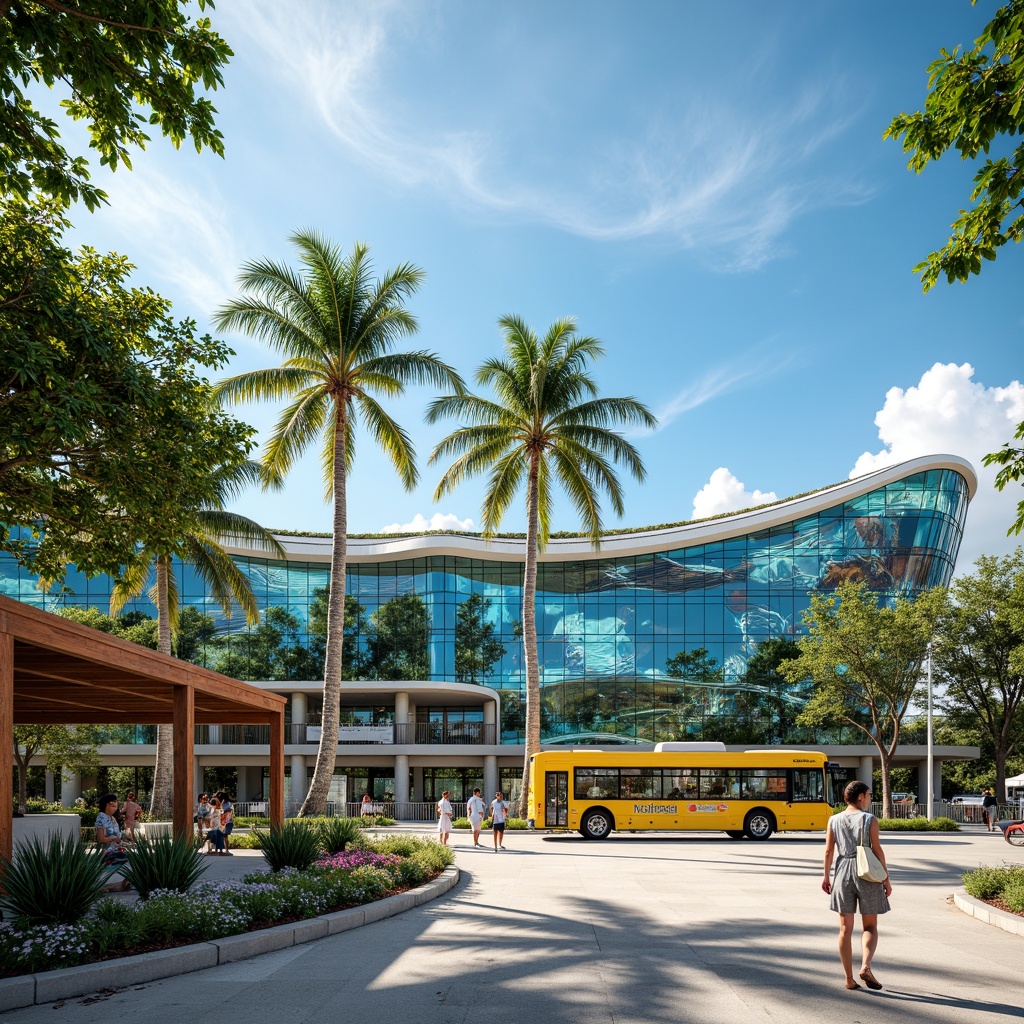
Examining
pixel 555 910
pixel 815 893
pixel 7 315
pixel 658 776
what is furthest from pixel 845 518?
pixel 7 315

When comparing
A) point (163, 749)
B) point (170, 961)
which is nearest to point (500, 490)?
point (163, 749)

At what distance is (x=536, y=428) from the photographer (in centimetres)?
3312

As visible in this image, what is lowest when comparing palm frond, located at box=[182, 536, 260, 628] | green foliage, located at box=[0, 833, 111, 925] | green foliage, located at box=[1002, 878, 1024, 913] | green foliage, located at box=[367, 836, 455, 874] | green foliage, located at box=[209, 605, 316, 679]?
green foliage, located at box=[367, 836, 455, 874]

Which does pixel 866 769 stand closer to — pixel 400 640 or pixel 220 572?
pixel 400 640

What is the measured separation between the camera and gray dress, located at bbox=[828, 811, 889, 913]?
7.86 m

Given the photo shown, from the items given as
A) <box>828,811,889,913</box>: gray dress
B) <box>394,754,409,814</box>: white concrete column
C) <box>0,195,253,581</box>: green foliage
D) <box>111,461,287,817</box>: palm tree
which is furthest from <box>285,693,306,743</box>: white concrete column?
<box>828,811,889,913</box>: gray dress

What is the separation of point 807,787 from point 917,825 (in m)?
6.69

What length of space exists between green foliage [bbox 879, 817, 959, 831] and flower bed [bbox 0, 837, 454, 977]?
2365cm

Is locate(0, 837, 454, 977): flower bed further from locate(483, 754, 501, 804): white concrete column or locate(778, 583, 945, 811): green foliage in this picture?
locate(483, 754, 501, 804): white concrete column

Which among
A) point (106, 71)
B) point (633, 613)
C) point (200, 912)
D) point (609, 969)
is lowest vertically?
point (609, 969)

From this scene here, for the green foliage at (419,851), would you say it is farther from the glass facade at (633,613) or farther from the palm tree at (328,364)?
the glass facade at (633,613)

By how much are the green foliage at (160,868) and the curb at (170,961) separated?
4.64ft

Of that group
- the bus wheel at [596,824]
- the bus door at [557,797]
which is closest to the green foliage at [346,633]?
the bus door at [557,797]

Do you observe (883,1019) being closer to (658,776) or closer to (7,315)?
(7,315)
